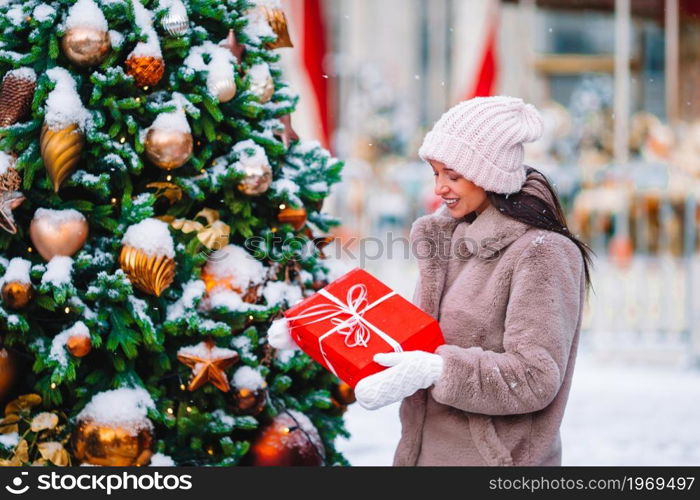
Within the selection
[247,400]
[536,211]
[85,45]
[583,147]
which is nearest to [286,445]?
[247,400]

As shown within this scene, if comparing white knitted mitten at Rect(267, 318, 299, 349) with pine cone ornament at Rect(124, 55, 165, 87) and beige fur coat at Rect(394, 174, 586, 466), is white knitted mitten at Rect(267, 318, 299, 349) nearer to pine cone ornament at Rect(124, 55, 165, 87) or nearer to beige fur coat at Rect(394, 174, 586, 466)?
beige fur coat at Rect(394, 174, 586, 466)

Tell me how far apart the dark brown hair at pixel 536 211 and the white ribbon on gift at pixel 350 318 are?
344 millimetres

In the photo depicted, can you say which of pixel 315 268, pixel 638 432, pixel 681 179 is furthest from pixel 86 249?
pixel 681 179

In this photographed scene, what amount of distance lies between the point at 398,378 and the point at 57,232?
3.21ft

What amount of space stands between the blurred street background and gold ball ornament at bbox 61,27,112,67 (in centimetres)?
227

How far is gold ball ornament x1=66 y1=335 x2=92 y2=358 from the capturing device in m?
2.29

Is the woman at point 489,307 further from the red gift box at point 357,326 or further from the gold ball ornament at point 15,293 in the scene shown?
the gold ball ornament at point 15,293

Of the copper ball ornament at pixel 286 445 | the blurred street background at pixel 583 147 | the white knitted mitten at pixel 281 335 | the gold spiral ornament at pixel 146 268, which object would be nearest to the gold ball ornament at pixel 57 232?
the gold spiral ornament at pixel 146 268

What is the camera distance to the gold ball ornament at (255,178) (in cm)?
246

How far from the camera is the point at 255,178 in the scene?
2.47 m

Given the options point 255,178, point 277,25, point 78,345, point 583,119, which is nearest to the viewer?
point 78,345

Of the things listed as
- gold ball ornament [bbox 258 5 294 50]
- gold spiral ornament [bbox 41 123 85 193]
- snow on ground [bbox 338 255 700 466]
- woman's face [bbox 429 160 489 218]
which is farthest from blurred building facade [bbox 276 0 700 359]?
woman's face [bbox 429 160 489 218]

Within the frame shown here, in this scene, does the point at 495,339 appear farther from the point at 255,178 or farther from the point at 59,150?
the point at 59,150

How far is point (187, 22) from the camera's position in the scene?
7.93ft
